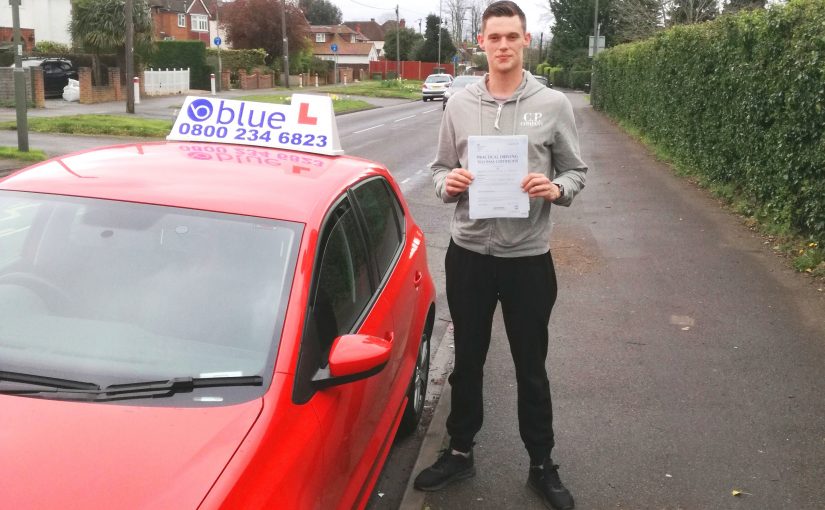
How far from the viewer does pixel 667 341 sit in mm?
6359

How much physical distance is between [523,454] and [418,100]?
160 feet

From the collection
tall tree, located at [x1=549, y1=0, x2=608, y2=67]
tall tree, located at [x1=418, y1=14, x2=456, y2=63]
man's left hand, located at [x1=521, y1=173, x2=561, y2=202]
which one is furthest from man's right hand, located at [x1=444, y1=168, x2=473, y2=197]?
tall tree, located at [x1=418, y1=14, x2=456, y2=63]

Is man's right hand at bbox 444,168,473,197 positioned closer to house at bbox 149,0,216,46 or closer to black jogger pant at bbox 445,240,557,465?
black jogger pant at bbox 445,240,557,465

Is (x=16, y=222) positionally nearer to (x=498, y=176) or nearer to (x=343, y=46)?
(x=498, y=176)

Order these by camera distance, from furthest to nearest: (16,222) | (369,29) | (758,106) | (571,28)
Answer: (369,29)
(571,28)
(758,106)
(16,222)

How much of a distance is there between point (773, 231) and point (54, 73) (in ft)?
105

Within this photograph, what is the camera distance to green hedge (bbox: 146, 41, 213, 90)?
46.8 meters

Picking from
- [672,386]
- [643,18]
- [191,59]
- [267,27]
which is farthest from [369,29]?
[672,386]

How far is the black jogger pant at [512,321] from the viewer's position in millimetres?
3750

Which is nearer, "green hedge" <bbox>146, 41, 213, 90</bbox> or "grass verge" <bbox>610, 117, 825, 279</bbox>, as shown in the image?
"grass verge" <bbox>610, 117, 825, 279</bbox>

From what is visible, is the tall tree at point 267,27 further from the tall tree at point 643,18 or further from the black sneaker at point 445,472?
the black sneaker at point 445,472

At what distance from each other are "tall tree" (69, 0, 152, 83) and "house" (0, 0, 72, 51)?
1461cm

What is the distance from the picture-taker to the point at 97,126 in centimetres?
2202

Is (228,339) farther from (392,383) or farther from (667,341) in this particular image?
(667,341)
